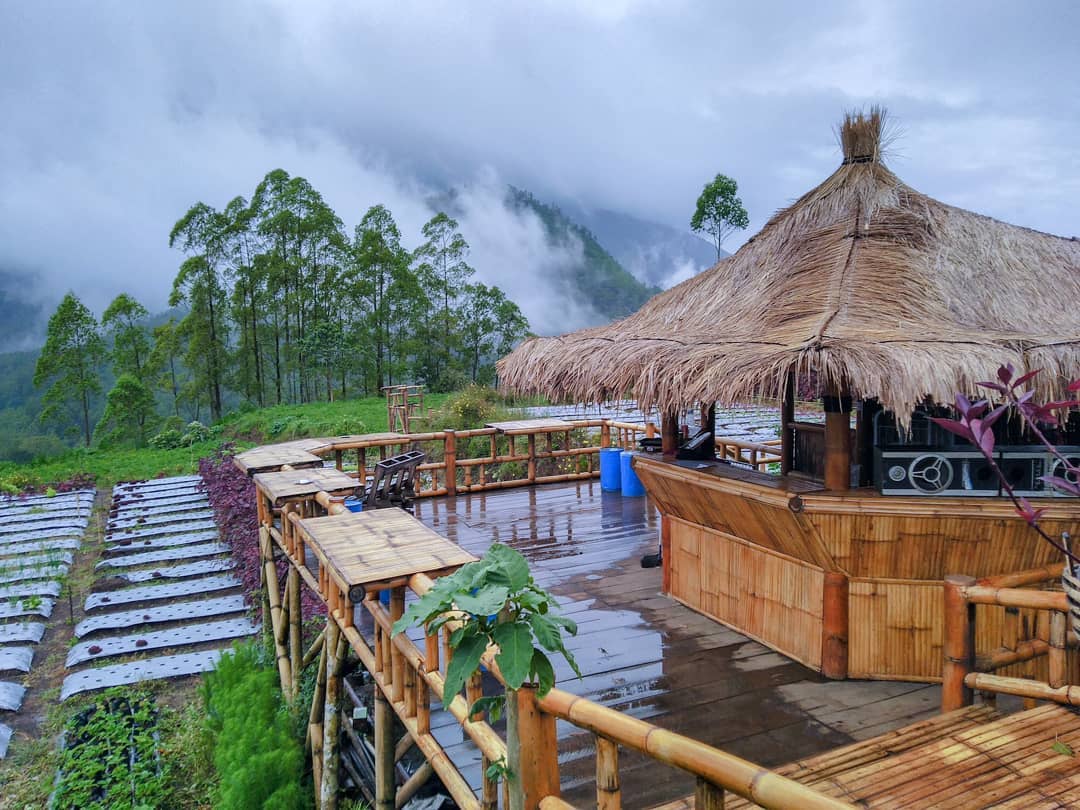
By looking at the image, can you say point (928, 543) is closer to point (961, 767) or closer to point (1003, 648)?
point (1003, 648)

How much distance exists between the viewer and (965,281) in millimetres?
3602

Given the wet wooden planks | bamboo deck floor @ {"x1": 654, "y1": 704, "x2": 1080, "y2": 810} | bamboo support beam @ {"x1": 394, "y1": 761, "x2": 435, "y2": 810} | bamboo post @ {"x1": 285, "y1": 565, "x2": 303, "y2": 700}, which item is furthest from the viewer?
bamboo post @ {"x1": 285, "y1": 565, "x2": 303, "y2": 700}

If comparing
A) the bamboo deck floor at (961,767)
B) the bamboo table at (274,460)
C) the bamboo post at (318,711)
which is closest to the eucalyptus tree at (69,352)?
the bamboo table at (274,460)

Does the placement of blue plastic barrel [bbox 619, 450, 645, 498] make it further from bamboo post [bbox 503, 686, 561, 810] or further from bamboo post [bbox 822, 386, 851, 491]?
bamboo post [bbox 503, 686, 561, 810]

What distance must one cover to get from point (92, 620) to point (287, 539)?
4.28 meters

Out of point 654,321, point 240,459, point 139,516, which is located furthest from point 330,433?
point 654,321

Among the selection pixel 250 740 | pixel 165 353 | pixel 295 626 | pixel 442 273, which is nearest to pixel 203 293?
pixel 165 353

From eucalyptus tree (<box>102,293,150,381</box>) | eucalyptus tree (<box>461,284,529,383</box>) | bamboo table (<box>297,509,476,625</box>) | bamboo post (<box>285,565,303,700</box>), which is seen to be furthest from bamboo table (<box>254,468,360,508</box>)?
eucalyptus tree (<box>102,293,150,381</box>)

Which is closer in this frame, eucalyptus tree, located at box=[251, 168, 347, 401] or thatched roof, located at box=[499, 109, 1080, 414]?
thatched roof, located at box=[499, 109, 1080, 414]

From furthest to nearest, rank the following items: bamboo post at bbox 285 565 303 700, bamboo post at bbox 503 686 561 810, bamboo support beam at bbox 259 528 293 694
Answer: bamboo support beam at bbox 259 528 293 694 < bamboo post at bbox 285 565 303 700 < bamboo post at bbox 503 686 561 810

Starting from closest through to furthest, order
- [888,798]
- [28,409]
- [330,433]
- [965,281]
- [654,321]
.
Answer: [888,798]
[965,281]
[654,321]
[330,433]
[28,409]

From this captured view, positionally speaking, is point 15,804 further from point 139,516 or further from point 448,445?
point 139,516

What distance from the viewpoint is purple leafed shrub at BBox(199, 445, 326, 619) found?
7824mm

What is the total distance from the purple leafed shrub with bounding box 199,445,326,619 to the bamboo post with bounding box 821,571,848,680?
4425mm
